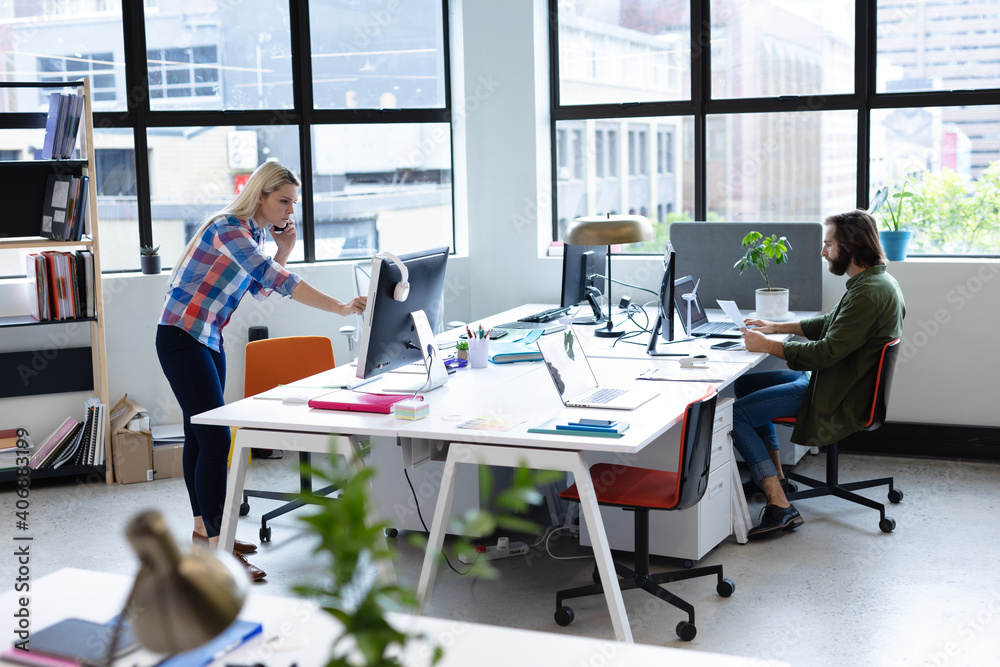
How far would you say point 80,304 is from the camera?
15.6 feet

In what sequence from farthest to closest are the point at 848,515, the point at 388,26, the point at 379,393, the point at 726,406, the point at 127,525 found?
the point at 388,26 → the point at 848,515 → the point at 726,406 → the point at 379,393 → the point at 127,525

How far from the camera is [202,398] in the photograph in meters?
3.55

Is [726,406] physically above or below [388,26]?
below

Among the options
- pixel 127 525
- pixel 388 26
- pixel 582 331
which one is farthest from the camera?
pixel 388 26

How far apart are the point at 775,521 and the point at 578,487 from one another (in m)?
1.44

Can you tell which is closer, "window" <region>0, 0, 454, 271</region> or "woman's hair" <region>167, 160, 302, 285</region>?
"woman's hair" <region>167, 160, 302, 285</region>

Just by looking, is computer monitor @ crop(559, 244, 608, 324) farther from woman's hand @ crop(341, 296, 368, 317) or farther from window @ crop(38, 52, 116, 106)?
window @ crop(38, 52, 116, 106)

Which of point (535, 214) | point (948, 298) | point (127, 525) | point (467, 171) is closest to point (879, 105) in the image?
point (948, 298)

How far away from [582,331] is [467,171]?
152cm

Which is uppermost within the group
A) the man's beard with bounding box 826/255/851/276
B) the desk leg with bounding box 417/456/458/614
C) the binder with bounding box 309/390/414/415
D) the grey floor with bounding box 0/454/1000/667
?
the man's beard with bounding box 826/255/851/276

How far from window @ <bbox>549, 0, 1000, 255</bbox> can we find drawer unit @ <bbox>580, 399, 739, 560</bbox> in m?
2.08

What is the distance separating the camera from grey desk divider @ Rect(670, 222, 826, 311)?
498cm

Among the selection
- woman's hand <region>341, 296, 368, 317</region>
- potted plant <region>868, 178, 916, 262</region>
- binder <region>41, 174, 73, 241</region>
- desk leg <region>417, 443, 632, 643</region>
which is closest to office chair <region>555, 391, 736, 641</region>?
desk leg <region>417, 443, 632, 643</region>

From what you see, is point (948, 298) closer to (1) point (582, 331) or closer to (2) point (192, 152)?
(1) point (582, 331)
